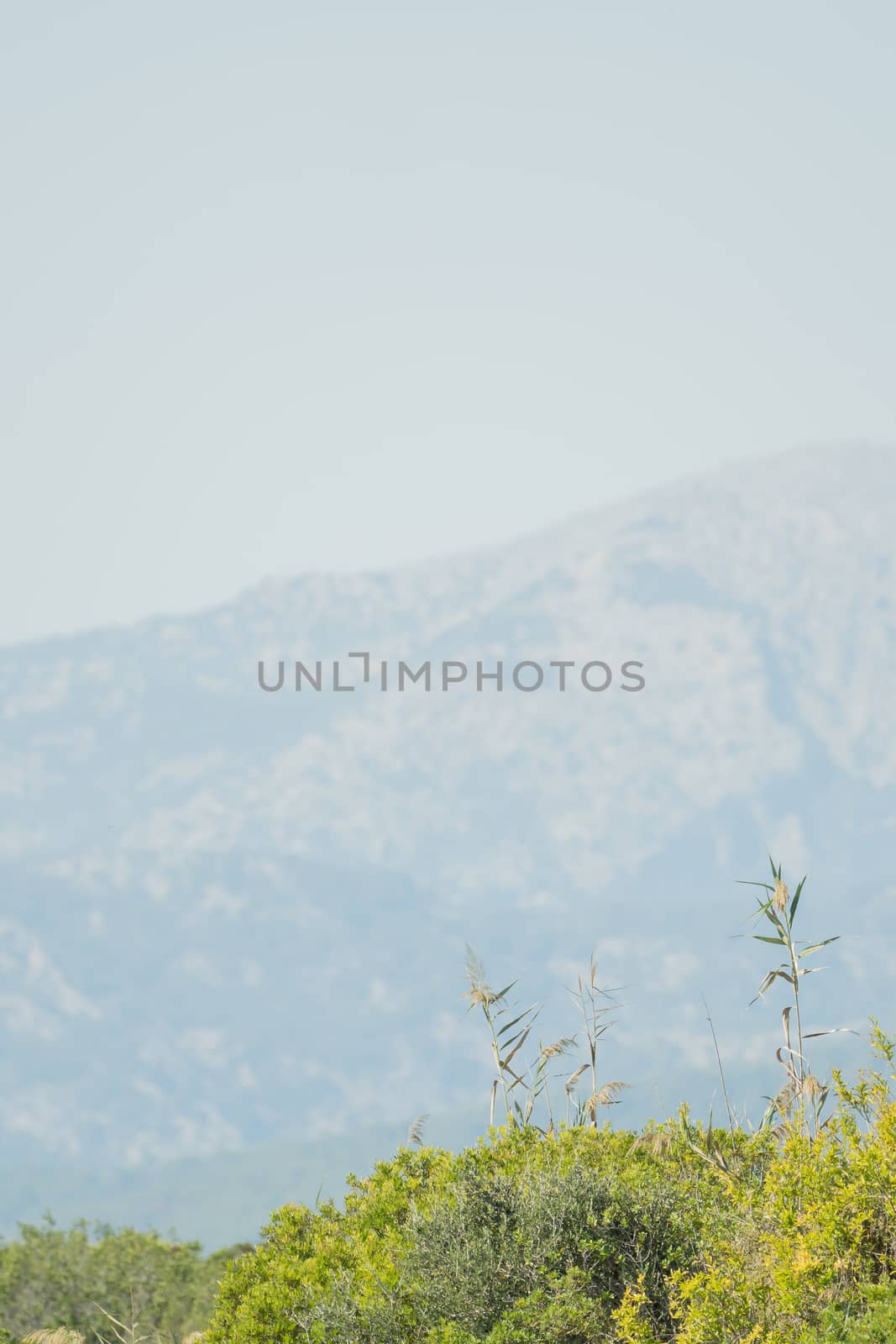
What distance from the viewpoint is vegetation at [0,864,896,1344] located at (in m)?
9.40

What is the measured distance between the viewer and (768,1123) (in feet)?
43.7

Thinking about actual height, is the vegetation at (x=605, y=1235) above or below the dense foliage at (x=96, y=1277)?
below

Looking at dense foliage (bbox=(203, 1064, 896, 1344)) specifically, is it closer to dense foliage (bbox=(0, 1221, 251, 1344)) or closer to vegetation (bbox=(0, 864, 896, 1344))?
vegetation (bbox=(0, 864, 896, 1344))

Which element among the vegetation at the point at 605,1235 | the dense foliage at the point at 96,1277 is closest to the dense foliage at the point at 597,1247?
the vegetation at the point at 605,1235

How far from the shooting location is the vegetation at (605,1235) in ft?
30.8

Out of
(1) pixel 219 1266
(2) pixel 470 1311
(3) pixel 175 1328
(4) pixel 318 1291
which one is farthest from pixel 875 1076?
(1) pixel 219 1266

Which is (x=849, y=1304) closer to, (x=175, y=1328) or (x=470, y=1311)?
(x=470, y=1311)

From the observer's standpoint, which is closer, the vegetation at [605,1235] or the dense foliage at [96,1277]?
the vegetation at [605,1235]

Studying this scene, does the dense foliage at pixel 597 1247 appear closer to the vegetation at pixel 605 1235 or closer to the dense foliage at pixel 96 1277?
the vegetation at pixel 605 1235

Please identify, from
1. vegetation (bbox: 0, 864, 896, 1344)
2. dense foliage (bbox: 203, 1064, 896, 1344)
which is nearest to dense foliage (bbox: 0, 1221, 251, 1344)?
vegetation (bbox: 0, 864, 896, 1344)

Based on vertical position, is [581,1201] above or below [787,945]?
below

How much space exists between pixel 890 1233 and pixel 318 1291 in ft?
15.5

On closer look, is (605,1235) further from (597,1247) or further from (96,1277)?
(96,1277)

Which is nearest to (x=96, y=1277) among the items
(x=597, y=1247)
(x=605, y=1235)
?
(x=605, y=1235)
